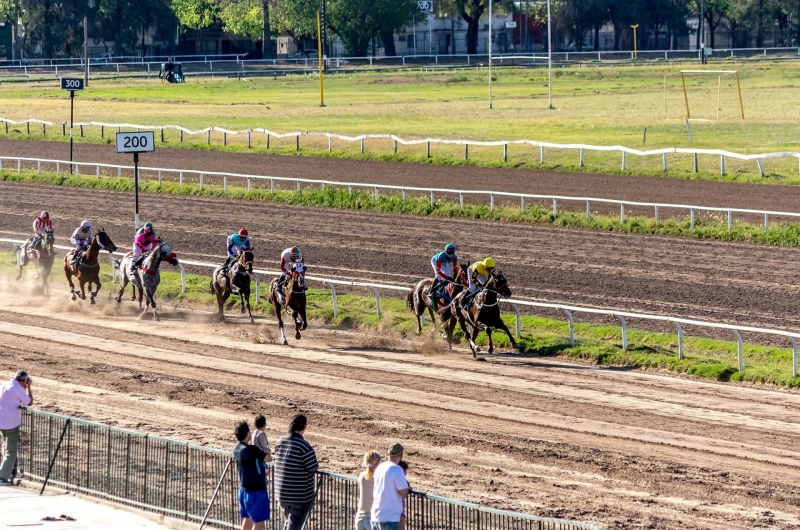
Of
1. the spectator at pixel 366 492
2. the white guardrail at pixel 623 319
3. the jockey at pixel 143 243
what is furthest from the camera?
the jockey at pixel 143 243

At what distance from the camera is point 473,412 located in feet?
48.1

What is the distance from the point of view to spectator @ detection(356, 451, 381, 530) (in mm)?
9125

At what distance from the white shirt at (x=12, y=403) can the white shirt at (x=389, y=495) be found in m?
4.67

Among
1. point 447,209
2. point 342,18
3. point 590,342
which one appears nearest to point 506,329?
point 590,342

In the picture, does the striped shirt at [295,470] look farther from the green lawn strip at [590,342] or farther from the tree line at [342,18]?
the tree line at [342,18]

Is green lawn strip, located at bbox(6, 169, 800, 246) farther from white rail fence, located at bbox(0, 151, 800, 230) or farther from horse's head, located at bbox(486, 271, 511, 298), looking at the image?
horse's head, located at bbox(486, 271, 511, 298)

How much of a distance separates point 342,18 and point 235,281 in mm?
67387

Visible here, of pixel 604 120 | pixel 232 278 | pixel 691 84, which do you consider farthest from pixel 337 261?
pixel 691 84

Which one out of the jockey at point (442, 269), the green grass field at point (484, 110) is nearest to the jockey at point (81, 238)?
the jockey at point (442, 269)

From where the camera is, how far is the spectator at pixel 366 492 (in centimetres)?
912

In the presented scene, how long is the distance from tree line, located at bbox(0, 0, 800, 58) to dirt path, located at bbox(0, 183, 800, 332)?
181ft

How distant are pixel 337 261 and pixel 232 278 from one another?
4543 millimetres

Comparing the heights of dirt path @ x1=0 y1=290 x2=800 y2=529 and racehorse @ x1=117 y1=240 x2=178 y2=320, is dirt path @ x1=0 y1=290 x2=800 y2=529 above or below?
below

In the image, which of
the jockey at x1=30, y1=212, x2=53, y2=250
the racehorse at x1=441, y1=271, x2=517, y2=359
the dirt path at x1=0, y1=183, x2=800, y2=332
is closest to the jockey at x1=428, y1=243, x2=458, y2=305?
the racehorse at x1=441, y1=271, x2=517, y2=359
